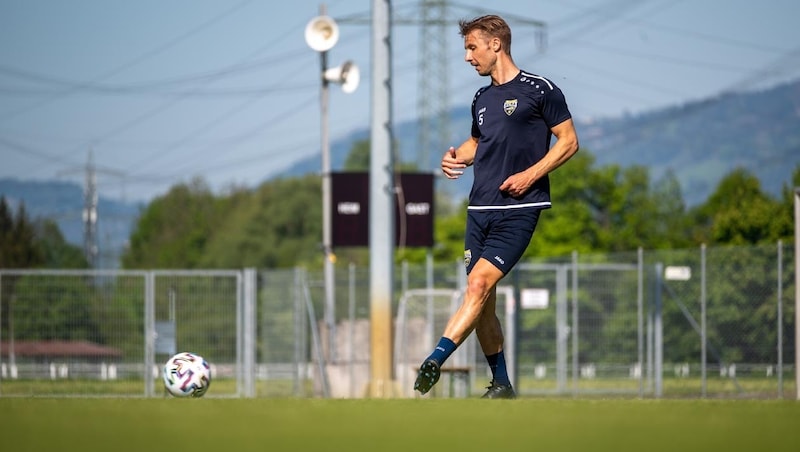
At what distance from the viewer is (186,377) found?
11.4m

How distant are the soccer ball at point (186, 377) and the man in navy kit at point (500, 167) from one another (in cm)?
344

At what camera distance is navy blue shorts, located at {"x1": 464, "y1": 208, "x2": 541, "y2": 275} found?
809 cm

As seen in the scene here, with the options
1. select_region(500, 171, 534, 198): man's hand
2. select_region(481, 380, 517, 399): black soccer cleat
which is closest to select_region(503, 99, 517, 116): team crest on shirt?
select_region(500, 171, 534, 198): man's hand

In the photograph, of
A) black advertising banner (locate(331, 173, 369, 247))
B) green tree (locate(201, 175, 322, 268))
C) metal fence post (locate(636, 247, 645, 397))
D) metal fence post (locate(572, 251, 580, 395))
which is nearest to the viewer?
metal fence post (locate(636, 247, 645, 397))

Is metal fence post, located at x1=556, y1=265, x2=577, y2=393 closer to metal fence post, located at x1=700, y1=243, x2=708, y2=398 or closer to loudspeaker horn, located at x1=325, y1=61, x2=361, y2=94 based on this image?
metal fence post, located at x1=700, y1=243, x2=708, y2=398

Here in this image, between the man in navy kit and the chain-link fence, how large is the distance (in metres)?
13.9

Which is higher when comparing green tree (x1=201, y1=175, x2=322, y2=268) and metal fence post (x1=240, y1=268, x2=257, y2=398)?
green tree (x1=201, y1=175, x2=322, y2=268)

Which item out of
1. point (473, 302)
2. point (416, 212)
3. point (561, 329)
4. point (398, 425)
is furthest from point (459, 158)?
point (416, 212)

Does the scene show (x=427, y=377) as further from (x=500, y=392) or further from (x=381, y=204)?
(x=381, y=204)

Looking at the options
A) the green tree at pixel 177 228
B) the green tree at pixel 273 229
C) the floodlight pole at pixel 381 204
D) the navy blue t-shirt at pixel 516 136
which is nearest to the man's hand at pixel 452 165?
the navy blue t-shirt at pixel 516 136

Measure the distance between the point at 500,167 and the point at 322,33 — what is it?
52.1 ft

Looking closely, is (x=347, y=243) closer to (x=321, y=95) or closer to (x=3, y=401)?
(x=321, y=95)

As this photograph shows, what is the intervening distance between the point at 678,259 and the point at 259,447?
69.7 feet

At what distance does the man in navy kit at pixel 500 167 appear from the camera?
8.05 m
